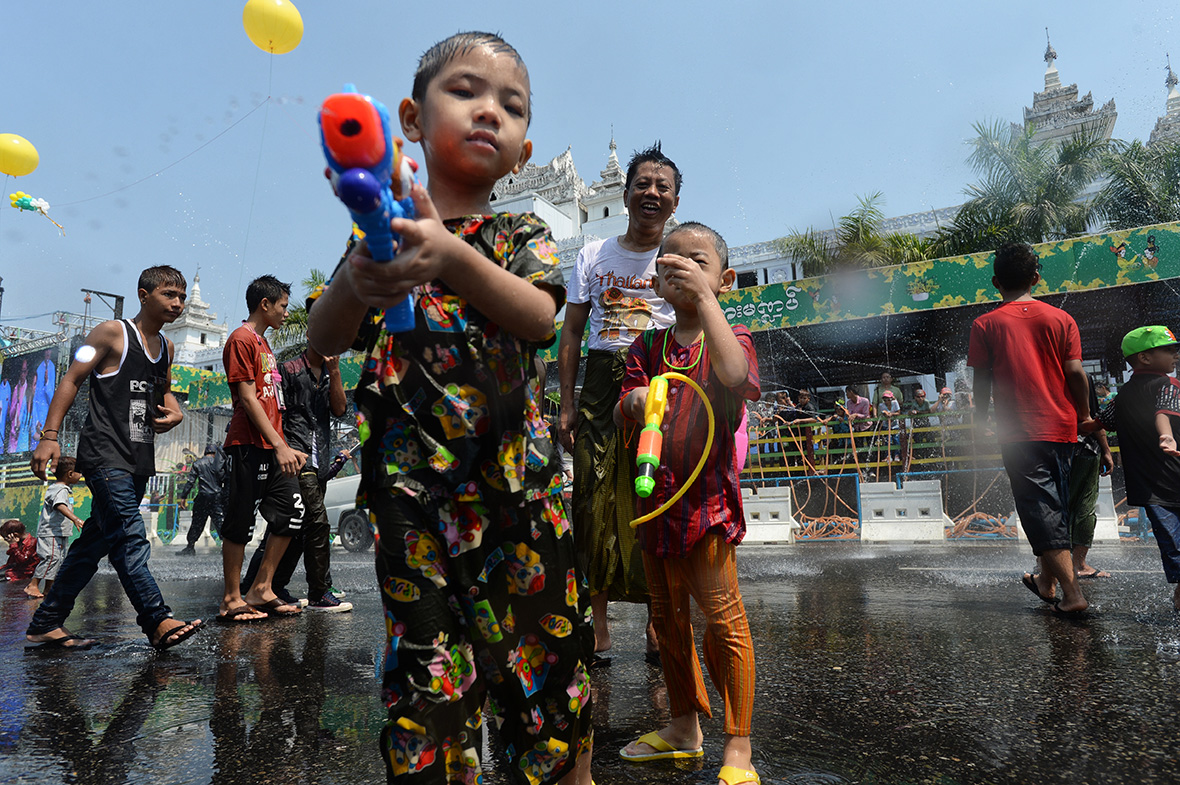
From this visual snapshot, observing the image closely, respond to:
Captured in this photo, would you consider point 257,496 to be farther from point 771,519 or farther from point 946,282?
point 946,282

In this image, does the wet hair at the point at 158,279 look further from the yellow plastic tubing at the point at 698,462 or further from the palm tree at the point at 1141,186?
the palm tree at the point at 1141,186

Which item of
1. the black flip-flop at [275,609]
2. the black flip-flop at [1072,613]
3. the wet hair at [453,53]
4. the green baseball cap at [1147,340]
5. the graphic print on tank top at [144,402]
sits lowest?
the black flip-flop at [275,609]

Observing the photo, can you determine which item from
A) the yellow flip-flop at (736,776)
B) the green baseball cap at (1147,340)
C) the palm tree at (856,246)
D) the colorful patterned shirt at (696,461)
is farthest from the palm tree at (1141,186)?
the yellow flip-flop at (736,776)

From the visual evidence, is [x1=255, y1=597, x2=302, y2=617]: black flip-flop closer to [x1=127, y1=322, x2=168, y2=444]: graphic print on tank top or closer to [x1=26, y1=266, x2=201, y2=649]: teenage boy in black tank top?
[x1=26, y1=266, x2=201, y2=649]: teenage boy in black tank top

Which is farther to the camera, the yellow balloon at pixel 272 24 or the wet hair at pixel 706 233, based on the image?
the yellow balloon at pixel 272 24

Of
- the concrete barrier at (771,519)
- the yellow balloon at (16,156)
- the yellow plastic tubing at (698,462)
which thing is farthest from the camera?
the concrete barrier at (771,519)

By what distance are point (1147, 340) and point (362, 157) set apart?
4.68 m

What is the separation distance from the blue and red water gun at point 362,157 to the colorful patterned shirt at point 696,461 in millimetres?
1180

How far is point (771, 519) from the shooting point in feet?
37.2

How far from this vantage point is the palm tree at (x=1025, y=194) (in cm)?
2184

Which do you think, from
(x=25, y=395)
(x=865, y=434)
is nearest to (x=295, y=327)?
(x=25, y=395)

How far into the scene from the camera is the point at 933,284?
14.2 m

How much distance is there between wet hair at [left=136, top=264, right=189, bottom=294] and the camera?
409 centimetres

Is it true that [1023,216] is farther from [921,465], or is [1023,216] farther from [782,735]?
[782,735]
